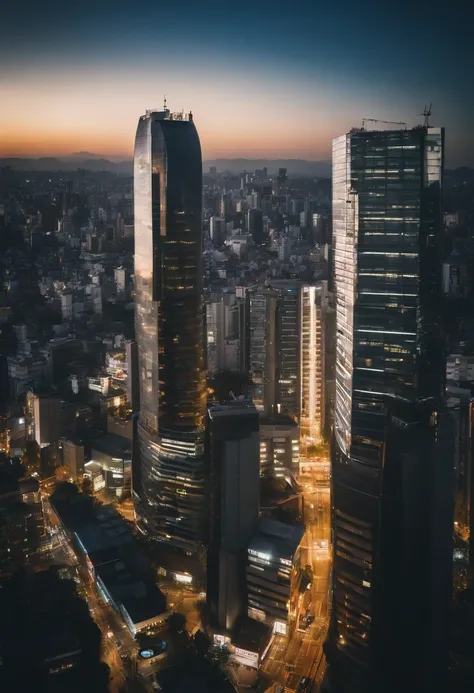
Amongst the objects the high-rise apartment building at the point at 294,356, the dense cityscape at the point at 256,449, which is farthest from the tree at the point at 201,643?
the high-rise apartment building at the point at 294,356

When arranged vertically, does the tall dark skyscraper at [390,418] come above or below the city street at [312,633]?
above

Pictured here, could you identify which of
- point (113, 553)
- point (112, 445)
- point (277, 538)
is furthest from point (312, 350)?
point (113, 553)

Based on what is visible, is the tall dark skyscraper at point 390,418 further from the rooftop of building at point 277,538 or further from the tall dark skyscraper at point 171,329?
the tall dark skyscraper at point 171,329

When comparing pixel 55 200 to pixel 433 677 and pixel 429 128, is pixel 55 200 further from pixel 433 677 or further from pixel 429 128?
pixel 433 677

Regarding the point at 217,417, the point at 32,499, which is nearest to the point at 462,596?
the point at 217,417

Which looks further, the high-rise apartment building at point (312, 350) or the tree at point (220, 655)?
the high-rise apartment building at point (312, 350)

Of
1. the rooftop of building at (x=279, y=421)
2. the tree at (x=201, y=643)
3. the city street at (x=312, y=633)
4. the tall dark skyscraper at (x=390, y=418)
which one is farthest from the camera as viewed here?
the rooftop of building at (x=279, y=421)

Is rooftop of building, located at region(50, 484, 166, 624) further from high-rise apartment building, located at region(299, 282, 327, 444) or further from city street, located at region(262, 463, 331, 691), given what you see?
high-rise apartment building, located at region(299, 282, 327, 444)
